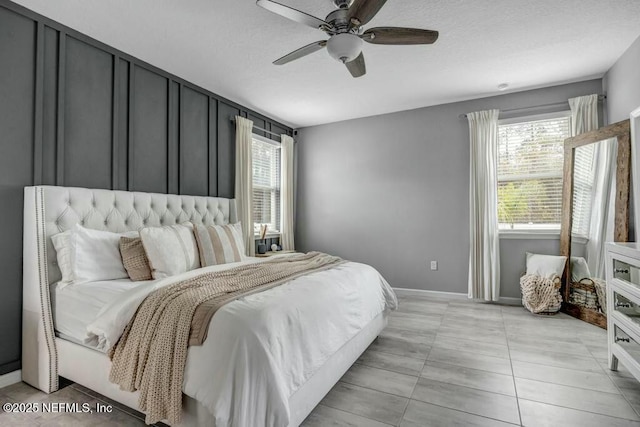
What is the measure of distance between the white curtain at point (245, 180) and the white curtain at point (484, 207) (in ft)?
9.18

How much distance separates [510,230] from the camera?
4.06 meters

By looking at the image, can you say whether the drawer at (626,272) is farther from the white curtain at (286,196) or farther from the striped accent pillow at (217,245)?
the white curtain at (286,196)

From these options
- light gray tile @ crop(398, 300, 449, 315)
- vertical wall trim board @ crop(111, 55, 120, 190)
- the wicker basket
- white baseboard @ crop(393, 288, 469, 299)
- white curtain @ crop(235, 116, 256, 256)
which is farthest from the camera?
white baseboard @ crop(393, 288, 469, 299)

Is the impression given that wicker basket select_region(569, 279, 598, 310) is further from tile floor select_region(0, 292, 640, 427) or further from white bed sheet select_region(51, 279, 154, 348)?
white bed sheet select_region(51, 279, 154, 348)

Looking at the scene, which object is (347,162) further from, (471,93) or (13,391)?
(13,391)

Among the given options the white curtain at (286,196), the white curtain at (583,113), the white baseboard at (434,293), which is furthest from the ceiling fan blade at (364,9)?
the white baseboard at (434,293)

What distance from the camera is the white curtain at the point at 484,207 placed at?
402 cm

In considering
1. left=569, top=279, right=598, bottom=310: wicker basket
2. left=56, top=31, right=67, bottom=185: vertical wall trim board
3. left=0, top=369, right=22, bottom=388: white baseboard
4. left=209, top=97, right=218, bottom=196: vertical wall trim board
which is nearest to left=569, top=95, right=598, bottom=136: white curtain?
left=569, top=279, right=598, bottom=310: wicker basket

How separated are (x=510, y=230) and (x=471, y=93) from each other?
1754 millimetres

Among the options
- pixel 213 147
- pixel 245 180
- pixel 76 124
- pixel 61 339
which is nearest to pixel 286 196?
pixel 245 180

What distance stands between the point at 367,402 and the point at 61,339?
78.5 inches

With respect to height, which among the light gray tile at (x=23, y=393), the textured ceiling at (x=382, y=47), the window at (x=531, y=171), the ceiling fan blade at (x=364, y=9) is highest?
the textured ceiling at (x=382, y=47)

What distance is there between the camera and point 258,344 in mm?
1422

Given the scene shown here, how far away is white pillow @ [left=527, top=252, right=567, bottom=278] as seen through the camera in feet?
11.9
